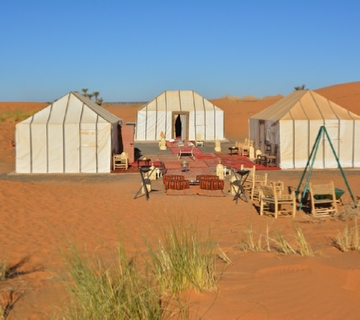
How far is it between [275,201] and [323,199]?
135 cm

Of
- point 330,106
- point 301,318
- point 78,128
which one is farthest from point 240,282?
point 330,106

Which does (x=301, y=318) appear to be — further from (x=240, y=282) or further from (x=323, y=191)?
(x=323, y=191)

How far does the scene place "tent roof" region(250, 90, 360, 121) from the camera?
20.0m

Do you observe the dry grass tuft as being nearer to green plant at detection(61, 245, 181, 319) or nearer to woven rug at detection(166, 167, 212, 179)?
green plant at detection(61, 245, 181, 319)

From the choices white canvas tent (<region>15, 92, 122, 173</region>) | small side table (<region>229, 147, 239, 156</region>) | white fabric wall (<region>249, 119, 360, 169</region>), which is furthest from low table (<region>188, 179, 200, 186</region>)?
small side table (<region>229, 147, 239, 156</region>)

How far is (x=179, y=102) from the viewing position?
105ft

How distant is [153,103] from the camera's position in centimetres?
3177

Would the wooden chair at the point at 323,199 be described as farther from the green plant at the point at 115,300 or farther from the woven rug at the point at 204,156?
the woven rug at the point at 204,156

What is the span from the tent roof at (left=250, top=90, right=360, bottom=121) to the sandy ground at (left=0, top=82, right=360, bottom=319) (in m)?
2.36

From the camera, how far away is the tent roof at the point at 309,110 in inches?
786

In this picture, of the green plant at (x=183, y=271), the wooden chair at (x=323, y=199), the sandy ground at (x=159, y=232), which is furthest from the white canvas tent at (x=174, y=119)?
the green plant at (x=183, y=271)

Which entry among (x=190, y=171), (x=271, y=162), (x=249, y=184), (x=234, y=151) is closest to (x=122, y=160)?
(x=190, y=171)

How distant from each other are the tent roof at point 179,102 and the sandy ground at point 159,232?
13591 mm

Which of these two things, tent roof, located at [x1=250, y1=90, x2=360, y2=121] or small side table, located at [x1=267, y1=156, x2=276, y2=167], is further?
small side table, located at [x1=267, y1=156, x2=276, y2=167]
